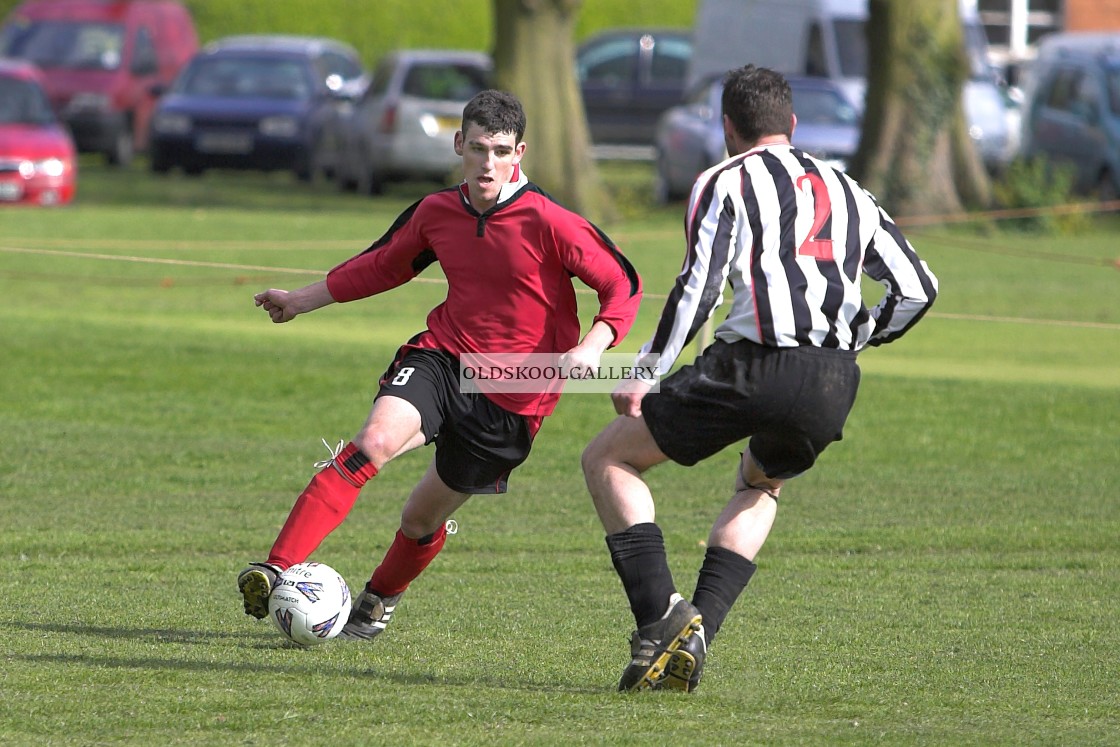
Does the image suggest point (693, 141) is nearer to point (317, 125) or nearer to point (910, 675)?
point (317, 125)

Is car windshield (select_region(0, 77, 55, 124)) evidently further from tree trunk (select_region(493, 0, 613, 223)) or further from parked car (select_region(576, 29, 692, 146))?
parked car (select_region(576, 29, 692, 146))

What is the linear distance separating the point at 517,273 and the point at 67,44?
90.1ft

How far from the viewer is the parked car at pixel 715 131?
84.5ft

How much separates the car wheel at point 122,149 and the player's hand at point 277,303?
86.0 feet

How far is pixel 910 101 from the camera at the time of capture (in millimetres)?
24844

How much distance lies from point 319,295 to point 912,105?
19529 mm

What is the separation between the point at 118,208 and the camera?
24.0 meters

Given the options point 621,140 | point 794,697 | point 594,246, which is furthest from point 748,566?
point 621,140

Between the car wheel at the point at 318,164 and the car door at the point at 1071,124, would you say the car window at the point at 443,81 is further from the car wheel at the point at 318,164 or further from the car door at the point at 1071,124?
the car door at the point at 1071,124

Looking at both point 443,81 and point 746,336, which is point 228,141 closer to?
point 443,81

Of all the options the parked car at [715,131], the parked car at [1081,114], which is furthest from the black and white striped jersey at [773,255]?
the parked car at [1081,114]

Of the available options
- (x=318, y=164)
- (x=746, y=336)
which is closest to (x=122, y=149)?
(x=318, y=164)

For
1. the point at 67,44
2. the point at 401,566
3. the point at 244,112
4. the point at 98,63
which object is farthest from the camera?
the point at 67,44

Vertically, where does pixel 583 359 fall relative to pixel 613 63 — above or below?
above
